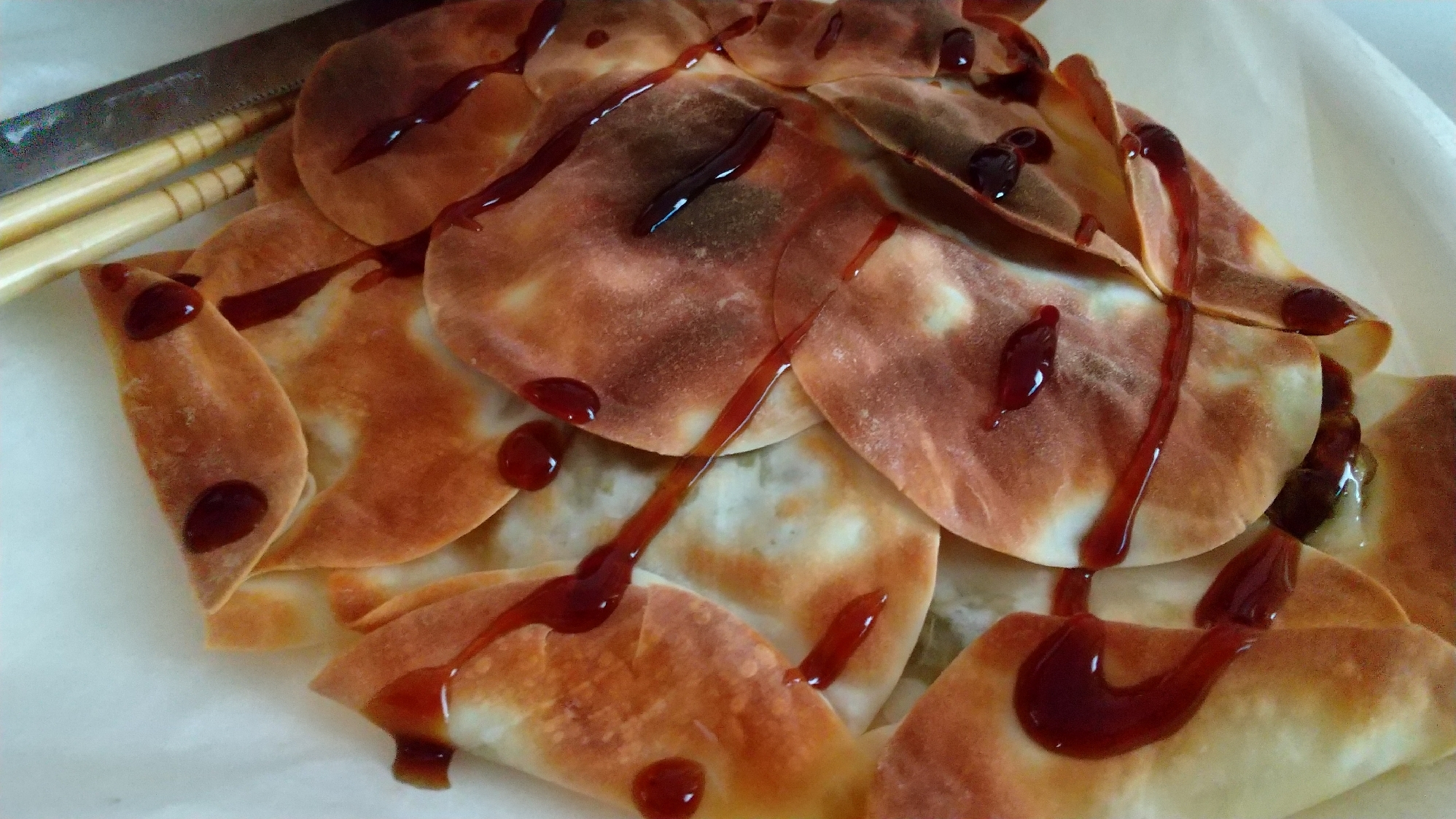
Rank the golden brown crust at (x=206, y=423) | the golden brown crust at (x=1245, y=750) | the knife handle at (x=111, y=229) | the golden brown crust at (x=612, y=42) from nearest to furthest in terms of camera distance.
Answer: the golden brown crust at (x=1245, y=750)
the golden brown crust at (x=206, y=423)
the knife handle at (x=111, y=229)
the golden brown crust at (x=612, y=42)

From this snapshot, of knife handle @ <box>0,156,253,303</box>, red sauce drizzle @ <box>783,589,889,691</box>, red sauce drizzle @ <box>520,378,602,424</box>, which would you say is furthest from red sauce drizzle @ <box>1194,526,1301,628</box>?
knife handle @ <box>0,156,253,303</box>

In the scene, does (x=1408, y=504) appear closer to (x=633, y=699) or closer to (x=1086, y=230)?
(x=1086, y=230)

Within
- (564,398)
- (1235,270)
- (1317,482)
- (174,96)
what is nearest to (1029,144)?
(1235,270)

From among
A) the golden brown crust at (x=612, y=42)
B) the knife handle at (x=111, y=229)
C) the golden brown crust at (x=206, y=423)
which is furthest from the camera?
the golden brown crust at (x=612, y=42)

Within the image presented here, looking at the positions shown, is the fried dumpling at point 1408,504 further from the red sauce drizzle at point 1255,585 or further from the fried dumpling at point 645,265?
the fried dumpling at point 645,265

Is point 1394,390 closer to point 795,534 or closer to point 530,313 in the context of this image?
point 795,534

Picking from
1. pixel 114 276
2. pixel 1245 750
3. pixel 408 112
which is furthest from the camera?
pixel 408 112

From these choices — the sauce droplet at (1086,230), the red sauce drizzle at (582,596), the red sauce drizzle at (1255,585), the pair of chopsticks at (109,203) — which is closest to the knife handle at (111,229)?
the pair of chopsticks at (109,203)

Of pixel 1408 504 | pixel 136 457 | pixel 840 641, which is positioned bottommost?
pixel 136 457
